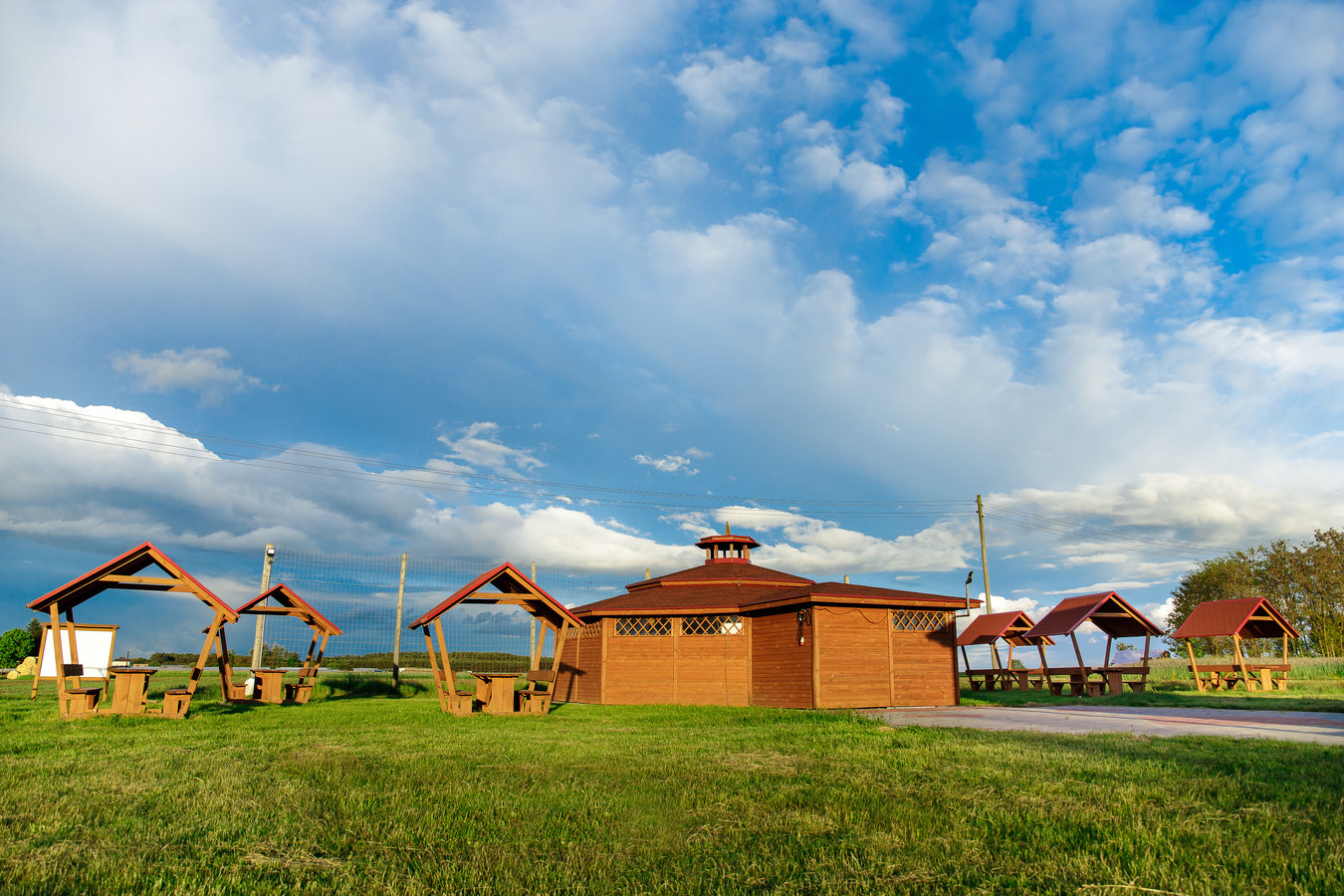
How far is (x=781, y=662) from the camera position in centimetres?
1852

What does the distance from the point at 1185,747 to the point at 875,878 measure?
261 inches

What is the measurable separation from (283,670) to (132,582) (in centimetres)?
468

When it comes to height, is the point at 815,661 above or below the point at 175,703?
above

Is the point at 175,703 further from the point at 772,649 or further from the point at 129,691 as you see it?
the point at 772,649

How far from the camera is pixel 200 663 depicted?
1374cm

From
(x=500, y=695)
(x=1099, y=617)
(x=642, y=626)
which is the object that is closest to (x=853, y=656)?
(x=642, y=626)

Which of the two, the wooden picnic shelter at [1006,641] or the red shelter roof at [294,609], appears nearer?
the red shelter roof at [294,609]

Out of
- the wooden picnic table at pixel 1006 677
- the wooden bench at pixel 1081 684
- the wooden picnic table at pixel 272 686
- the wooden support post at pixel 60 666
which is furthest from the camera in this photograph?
the wooden picnic table at pixel 1006 677

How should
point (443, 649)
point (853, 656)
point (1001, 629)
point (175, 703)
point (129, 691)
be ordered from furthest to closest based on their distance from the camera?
point (1001, 629), point (853, 656), point (443, 649), point (129, 691), point (175, 703)

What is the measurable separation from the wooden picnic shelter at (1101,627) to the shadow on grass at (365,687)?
21.4 meters

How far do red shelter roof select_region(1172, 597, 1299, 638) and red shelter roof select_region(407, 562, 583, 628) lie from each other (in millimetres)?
20744

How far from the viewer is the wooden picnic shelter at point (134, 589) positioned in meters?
13.4

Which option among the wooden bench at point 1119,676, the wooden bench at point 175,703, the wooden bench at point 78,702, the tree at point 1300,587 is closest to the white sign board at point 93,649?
the wooden bench at point 78,702

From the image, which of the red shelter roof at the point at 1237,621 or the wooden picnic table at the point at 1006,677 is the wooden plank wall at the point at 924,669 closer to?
the wooden picnic table at the point at 1006,677
